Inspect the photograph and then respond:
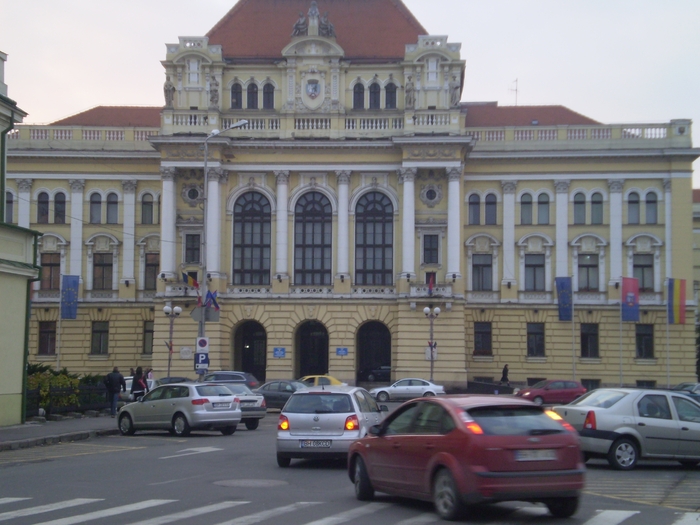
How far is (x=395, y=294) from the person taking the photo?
2189 inches

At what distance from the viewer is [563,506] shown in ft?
39.5

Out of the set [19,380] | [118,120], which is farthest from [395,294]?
[19,380]

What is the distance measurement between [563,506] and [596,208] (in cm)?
4870

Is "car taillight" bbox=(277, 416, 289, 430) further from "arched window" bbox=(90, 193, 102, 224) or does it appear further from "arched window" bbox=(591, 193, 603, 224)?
"arched window" bbox=(90, 193, 102, 224)

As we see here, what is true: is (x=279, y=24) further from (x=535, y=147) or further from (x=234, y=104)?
(x=535, y=147)

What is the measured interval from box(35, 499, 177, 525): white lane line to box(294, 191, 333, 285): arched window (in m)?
42.8

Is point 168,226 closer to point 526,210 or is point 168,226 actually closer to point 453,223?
point 453,223

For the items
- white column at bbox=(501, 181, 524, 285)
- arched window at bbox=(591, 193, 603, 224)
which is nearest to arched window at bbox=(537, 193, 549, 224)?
white column at bbox=(501, 181, 524, 285)

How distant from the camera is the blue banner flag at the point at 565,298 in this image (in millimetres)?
55625

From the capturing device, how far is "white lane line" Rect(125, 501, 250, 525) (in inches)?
471

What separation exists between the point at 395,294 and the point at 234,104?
50.7ft

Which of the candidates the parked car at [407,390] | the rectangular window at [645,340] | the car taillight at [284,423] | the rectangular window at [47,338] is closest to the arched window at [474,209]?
the rectangular window at [645,340]

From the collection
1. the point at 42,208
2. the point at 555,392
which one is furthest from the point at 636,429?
the point at 42,208

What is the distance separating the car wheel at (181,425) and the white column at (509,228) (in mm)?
34557
